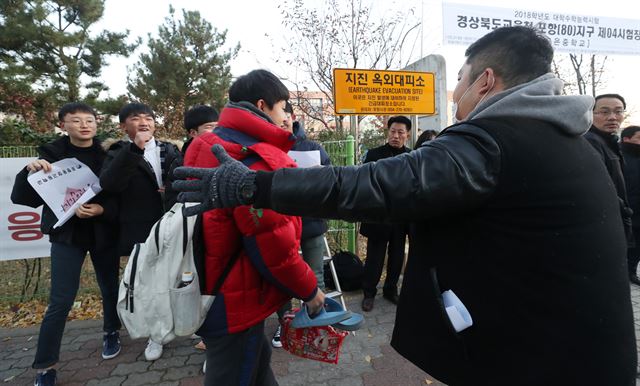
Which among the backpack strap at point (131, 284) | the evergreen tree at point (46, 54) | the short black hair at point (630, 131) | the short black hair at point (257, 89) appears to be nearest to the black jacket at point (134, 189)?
the backpack strap at point (131, 284)

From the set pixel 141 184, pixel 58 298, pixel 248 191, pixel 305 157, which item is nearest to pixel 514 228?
pixel 248 191

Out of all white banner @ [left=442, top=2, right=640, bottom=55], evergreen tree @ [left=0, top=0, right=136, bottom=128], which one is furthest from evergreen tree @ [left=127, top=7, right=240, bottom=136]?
white banner @ [left=442, top=2, right=640, bottom=55]

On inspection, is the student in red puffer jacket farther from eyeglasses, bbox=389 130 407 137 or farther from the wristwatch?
eyeglasses, bbox=389 130 407 137

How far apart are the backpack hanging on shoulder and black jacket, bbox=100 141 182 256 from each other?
48.5 inches

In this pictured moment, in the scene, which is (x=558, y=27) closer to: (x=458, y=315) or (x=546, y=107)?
(x=546, y=107)

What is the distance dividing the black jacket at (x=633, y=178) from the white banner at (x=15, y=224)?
6878 millimetres

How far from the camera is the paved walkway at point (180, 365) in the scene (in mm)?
2680

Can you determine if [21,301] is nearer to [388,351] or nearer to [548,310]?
[388,351]

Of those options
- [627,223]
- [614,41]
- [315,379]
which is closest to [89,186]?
[315,379]

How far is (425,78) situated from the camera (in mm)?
5574

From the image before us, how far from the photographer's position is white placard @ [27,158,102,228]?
2.61 meters

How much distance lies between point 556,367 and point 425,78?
17.1 ft

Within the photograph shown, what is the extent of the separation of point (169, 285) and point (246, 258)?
13.1 inches

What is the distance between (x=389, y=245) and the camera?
401cm
